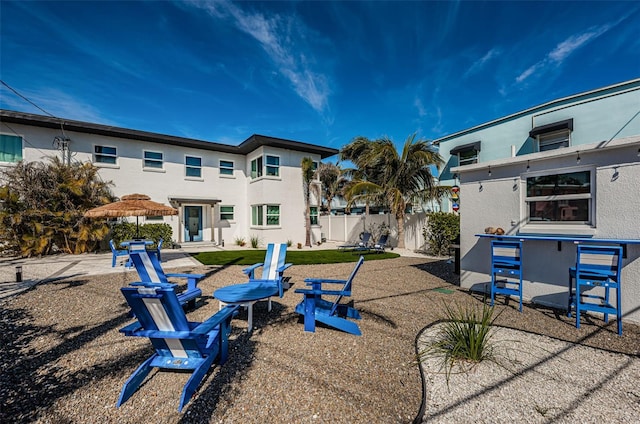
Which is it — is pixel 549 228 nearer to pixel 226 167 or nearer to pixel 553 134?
pixel 553 134

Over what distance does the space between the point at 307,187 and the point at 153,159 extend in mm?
8870

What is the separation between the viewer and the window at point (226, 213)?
17.4 meters

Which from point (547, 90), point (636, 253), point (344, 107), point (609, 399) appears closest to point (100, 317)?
point (609, 399)

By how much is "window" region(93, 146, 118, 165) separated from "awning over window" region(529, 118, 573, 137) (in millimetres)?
21077

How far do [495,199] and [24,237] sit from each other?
53.2 feet

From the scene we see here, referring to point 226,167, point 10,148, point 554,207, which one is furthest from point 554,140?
point 10,148

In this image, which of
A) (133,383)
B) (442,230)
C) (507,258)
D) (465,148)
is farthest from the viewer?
(465,148)

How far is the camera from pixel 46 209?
1100 centimetres

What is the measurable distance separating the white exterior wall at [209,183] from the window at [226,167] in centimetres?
26

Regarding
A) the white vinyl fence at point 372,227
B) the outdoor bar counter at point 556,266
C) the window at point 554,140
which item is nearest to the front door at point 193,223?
the white vinyl fence at point 372,227

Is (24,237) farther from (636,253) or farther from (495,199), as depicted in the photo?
(636,253)

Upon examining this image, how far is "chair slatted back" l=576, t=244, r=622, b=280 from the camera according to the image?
4145mm

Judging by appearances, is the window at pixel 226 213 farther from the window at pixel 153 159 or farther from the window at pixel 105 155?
the window at pixel 105 155

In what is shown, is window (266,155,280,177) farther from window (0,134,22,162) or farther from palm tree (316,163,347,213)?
window (0,134,22,162)
